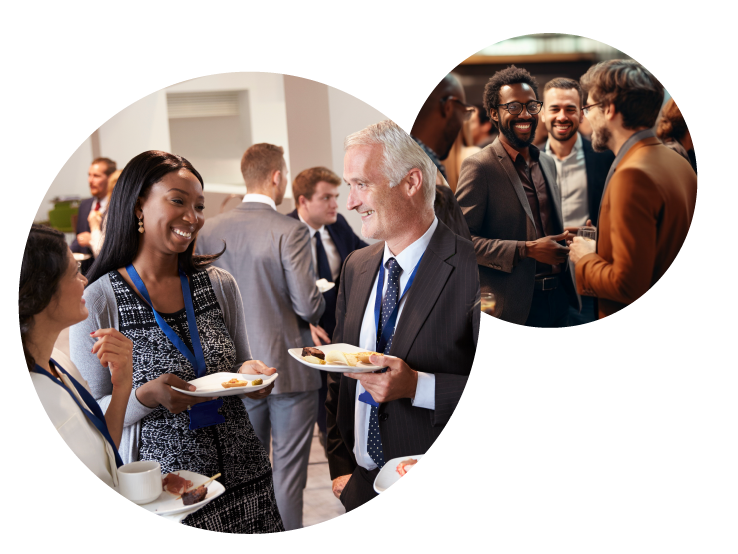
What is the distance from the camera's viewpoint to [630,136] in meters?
3.67

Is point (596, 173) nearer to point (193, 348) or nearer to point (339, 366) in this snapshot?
point (339, 366)

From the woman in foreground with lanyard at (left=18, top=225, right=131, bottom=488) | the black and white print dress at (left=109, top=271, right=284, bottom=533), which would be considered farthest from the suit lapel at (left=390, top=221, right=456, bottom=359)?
the woman in foreground with lanyard at (left=18, top=225, right=131, bottom=488)

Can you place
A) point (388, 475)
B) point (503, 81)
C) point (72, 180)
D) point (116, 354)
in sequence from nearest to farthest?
point (116, 354)
point (72, 180)
point (388, 475)
point (503, 81)

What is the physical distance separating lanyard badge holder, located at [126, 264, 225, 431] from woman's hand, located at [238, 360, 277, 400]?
0.12 m

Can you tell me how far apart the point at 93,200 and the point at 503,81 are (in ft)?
6.61

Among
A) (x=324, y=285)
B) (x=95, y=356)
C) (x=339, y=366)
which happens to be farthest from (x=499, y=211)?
(x=95, y=356)

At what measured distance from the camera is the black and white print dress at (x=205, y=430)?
8.27ft

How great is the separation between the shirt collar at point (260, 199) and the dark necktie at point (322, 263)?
0.20 meters

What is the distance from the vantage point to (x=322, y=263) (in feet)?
8.83

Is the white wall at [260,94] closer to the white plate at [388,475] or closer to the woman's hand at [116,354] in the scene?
the woman's hand at [116,354]

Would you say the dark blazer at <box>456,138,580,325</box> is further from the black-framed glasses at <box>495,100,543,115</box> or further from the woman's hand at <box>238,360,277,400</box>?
the woman's hand at <box>238,360,277,400</box>

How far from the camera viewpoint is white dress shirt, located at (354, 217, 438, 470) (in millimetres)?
2676

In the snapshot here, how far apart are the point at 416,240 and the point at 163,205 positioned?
0.90 meters

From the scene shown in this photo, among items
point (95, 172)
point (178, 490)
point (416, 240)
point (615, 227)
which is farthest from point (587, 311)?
point (95, 172)
